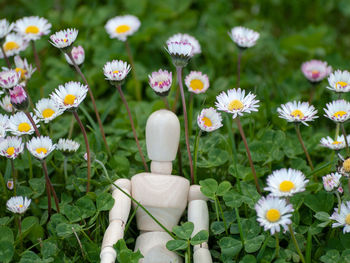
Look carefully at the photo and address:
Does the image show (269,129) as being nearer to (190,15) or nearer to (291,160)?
(291,160)

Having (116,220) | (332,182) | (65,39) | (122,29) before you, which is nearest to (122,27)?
(122,29)

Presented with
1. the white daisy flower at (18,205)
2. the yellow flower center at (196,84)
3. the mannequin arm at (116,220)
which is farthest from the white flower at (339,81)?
the white daisy flower at (18,205)

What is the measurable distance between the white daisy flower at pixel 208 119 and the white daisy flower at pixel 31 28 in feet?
2.29

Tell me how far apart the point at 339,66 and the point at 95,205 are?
128 centimetres

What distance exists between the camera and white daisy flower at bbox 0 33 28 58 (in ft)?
5.38

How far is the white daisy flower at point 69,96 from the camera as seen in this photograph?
123 cm

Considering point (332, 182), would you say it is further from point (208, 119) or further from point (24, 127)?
point (24, 127)

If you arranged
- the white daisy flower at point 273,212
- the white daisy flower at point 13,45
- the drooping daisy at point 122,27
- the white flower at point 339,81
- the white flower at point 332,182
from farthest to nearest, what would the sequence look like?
the drooping daisy at point 122,27 → the white daisy flower at point 13,45 → the white flower at point 339,81 → the white flower at point 332,182 → the white daisy flower at point 273,212

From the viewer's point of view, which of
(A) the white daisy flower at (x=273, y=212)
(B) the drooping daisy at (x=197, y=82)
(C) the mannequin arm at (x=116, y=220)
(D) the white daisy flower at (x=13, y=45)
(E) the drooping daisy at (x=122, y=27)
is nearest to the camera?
(A) the white daisy flower at (x=273, y=212)

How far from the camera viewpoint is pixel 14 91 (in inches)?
49.3

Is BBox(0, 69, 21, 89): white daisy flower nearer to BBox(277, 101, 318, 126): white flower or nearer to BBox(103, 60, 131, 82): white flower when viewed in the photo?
BBox(103, 60, 131, 82): white flower

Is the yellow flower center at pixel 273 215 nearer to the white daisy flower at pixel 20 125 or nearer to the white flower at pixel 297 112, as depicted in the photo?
the white flower at pixel 297 112

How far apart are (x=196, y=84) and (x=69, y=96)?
0.42 meters

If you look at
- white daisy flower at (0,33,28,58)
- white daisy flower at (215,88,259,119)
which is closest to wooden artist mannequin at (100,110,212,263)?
white daisy flower at (215,88,259,119)
